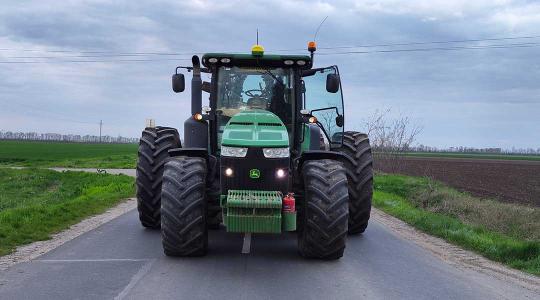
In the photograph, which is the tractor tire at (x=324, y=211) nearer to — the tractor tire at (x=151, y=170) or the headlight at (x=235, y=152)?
the headlight at (x=235, y=152)

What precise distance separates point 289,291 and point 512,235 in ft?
27.0

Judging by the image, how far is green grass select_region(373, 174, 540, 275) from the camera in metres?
9.77

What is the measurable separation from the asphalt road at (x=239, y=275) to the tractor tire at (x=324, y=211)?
0.82ft

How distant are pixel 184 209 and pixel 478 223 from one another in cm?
938

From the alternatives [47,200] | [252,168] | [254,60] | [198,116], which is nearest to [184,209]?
[252,168]

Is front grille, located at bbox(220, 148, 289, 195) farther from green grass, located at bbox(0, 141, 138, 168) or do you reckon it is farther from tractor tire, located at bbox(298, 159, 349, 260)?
green grass, located at bbox(0, 141, 138, 168)

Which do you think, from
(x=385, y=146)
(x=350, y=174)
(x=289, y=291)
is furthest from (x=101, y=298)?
(x=385, y=146)

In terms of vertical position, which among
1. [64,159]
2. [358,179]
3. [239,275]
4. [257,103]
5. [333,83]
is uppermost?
[333,83]

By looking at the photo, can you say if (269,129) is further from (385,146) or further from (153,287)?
(385,146)

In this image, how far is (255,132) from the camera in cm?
813

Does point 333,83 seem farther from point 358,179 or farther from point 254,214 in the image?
point 254,214

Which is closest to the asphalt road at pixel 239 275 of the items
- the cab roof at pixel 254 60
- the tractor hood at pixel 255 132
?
the tractor hood at pixel 255 132

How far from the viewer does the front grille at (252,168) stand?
7977 mm

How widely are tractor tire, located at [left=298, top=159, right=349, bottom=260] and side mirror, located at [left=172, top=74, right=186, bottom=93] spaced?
8.66 ft
